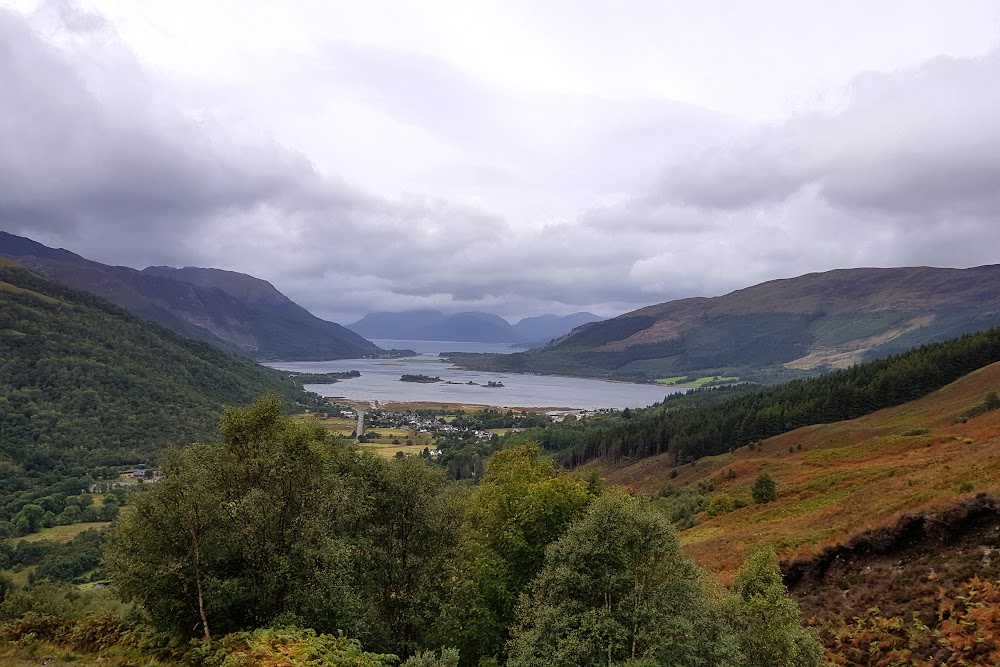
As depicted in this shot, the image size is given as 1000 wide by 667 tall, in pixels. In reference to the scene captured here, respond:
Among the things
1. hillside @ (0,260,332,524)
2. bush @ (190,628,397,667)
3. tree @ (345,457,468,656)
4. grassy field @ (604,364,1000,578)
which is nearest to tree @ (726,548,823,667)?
bush @ (190,628,397,667)

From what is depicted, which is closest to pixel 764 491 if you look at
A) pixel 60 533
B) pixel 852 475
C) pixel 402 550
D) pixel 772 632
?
pixel 852 475

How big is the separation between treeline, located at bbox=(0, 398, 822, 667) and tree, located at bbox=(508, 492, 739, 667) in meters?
0.06

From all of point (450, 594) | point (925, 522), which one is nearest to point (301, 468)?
point (450, 594)

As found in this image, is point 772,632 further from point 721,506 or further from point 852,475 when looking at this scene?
point 721,506

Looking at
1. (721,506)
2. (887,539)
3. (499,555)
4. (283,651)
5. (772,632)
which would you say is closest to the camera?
(283,651)

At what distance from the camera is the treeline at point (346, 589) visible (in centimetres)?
1514

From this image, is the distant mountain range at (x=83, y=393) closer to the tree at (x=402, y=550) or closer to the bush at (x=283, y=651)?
the tree at (x=402, y=550)

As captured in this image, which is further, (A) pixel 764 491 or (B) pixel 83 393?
(B) pixel 83 393

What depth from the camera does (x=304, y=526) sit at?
17.7 metres

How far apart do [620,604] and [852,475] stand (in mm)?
38291

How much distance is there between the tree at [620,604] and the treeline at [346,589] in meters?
0.06

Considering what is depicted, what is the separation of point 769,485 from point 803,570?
2186cm

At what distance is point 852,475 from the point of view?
4366cm

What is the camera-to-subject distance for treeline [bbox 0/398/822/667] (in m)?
15.1
